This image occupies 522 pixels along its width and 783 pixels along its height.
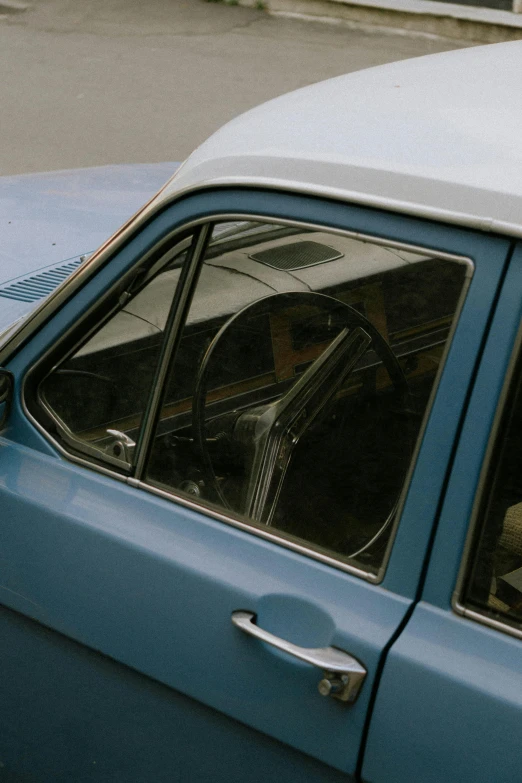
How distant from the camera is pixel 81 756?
1961mm

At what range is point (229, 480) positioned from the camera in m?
1.84

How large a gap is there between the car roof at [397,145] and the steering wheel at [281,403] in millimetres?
249

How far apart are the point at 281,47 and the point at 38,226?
27.6 feet

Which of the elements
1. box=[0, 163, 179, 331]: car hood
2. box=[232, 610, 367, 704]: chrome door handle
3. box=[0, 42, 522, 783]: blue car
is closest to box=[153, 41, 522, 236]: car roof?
box=[0, 42, 522, 783]: blue car

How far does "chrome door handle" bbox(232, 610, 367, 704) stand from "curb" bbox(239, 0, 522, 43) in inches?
401

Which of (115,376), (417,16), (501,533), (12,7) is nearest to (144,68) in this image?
(12,7)

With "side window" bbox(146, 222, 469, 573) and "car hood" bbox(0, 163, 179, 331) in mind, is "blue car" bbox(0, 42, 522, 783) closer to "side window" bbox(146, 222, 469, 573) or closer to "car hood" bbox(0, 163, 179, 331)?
"side window" bbox(146, 222, 469, 573)

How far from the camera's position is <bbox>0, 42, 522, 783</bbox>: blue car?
4.82ft

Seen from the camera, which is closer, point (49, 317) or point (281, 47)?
point (49, 317)

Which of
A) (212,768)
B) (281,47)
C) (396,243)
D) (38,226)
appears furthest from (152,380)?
(281,47)

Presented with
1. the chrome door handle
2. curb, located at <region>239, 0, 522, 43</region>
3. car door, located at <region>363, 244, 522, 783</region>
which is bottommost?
the chrome door handle

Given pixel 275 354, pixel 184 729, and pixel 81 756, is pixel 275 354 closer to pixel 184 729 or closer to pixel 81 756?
pixel 184 729

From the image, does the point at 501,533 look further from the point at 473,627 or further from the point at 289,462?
the point at 289,462

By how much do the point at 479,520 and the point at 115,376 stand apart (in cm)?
77
